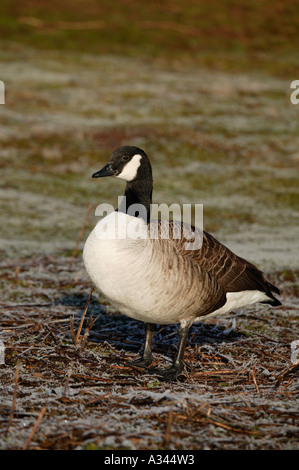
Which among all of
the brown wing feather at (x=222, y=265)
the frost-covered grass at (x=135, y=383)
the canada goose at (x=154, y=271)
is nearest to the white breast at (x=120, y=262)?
the canada goose at (x=154, y=271)

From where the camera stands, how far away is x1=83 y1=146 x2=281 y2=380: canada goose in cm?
533

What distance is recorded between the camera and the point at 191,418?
476 cm


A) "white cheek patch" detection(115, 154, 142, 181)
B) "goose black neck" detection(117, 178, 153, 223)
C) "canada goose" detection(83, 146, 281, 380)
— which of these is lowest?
"canada goose" detection(83, 146, 281, 380)

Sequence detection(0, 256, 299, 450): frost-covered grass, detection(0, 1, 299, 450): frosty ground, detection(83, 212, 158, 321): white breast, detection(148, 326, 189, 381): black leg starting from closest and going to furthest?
detection(0, 256, 299, 450): frost-covered grass, detection(0, 1, 299, 450): frosty ground, detection(83, 212, 158, 321): white breast, detection(148, 326, 189, 381): black leg

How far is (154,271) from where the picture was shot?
17.7 feet

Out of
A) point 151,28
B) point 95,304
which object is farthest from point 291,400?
point 151,28

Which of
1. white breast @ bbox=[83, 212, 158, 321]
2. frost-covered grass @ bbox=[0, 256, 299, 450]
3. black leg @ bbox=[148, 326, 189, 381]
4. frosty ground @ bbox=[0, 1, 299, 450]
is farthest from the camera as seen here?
black leg @ bbox=[148, 326, 189, 381]

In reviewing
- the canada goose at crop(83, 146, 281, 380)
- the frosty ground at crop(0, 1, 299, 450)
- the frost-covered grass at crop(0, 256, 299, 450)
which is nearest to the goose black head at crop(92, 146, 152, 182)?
the canada goose at crop(83, 146, 281, 380)

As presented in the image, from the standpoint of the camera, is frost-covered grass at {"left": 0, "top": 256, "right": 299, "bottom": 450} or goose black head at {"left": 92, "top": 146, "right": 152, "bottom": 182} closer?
frost-covered grass at {"left": 0, "top": 256, "right": 299, "bottom": 450}

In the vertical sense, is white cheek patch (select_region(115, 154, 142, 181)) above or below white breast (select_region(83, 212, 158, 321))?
above

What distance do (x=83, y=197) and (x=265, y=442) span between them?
9987 mm

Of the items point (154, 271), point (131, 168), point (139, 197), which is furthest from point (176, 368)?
point (131, 168)

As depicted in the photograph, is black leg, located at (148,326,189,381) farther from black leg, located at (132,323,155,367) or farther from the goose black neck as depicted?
the goose black neck

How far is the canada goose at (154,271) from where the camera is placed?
17.5 ft
